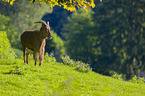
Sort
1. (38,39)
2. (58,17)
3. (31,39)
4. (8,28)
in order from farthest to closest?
(58,17), (8,28), (31,39), (38,39)

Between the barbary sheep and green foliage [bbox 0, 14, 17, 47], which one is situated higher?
green foliage [bbox 0, 14, 17, 47]

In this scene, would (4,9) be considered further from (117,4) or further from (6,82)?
(6,82)

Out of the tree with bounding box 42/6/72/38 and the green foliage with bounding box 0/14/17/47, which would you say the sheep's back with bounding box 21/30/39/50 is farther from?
the tree with bounding box 42/6/72/38

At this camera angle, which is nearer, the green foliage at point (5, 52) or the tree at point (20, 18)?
the green foliage at point (5, 52)

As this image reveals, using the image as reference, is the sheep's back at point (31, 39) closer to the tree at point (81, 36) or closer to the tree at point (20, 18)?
the tree at point (20, 18)

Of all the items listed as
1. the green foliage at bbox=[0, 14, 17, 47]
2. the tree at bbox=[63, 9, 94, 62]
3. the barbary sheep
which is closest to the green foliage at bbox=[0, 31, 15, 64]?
the barbary sheep

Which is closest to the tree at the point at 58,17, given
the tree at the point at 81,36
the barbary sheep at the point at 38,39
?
the tree at the point at 81,36

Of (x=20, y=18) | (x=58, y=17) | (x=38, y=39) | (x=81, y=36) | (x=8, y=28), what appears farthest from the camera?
(x=58, y=17)

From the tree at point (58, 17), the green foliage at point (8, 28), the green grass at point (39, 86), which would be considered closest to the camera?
the green grass at point (39, 86)

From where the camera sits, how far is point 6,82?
31.3 ft

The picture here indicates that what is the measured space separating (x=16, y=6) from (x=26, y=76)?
22090mm

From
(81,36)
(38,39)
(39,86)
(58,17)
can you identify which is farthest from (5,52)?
(58,17)

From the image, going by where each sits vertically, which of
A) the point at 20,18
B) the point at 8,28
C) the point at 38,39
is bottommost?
the point at 38,39

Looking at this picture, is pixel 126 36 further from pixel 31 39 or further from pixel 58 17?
pixel 58 17
